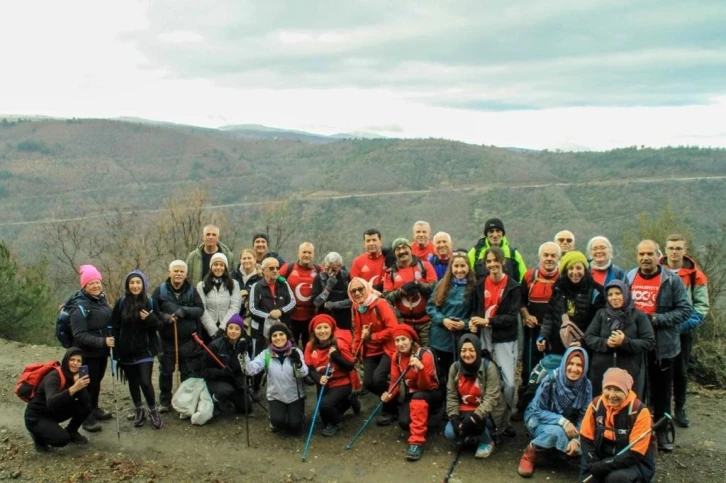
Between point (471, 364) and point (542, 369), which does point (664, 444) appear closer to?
point (542, 369)

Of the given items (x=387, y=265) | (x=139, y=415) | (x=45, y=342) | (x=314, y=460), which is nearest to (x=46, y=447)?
(x=139, y=415)

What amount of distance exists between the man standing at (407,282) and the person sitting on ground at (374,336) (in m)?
0.23

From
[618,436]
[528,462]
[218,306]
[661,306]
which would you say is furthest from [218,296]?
[661,306]

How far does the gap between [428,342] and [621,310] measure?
7.21ft

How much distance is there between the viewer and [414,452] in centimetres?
598

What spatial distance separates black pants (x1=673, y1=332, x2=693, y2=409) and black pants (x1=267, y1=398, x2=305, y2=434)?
410 cm

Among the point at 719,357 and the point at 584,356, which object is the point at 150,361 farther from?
the point at 719,357

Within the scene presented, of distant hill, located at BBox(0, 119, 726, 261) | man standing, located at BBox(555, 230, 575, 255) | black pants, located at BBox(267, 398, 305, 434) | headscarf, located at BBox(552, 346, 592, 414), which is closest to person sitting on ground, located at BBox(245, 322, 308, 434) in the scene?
black pants, located at BBox(267, 398, 305, 434)

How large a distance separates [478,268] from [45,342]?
12.2 m

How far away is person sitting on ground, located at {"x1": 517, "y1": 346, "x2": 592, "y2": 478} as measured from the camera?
557 cm

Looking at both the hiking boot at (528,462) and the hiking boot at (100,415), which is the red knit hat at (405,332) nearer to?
the hiking boot at (528,462)

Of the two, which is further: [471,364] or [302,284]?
[302,284]

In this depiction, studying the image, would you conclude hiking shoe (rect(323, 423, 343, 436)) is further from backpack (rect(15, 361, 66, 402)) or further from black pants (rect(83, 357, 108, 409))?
backpack (rect(15, 361, 66, 402))

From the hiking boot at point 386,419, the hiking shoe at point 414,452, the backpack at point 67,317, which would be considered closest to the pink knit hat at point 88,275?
the backpack at point 67,317
